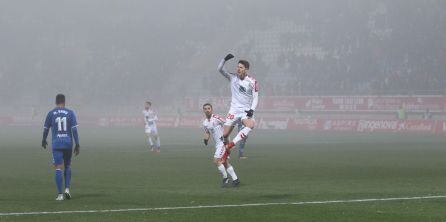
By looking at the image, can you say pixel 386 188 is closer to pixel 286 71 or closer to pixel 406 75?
pixel 406 75

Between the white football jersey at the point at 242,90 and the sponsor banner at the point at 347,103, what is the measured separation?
130ft

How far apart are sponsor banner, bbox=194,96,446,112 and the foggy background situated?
100 centimetres

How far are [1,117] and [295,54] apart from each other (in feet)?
101

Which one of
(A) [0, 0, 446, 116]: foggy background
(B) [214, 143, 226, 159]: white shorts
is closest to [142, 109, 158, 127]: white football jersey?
(B) [214, 143, 226, 159]: white shorts

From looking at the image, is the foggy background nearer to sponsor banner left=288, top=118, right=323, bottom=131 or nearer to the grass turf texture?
sponsor banner left=288, top=118, right=323, bottom=131

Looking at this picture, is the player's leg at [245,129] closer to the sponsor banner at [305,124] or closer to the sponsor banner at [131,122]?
the sponsor banner at [305,124]

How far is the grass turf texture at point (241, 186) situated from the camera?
12.5 metres

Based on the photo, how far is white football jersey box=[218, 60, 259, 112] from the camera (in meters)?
17.7

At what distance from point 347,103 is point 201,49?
82.2 ft

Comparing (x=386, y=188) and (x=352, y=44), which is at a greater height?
(x=352, y=44)

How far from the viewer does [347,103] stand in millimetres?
61188

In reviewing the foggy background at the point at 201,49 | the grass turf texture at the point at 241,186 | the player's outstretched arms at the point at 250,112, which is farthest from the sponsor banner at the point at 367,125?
the player's outstretched arms at the point at 250,112

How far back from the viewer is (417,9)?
64.7 meters

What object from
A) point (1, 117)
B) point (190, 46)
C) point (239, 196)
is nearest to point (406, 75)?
point (190, 46)
